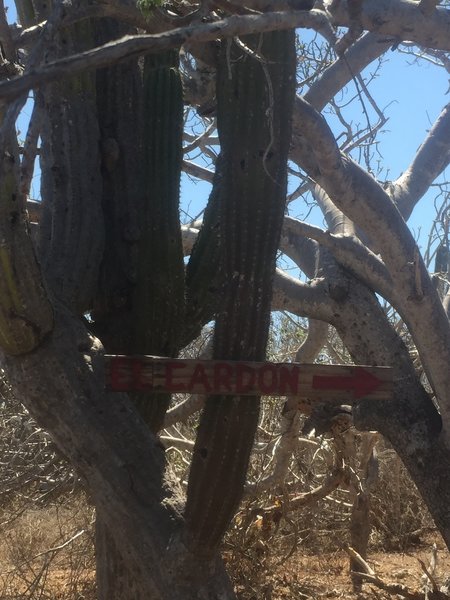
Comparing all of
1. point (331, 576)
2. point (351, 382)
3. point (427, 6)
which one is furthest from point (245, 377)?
point (331, 576)

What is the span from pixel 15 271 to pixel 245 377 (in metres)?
1.06

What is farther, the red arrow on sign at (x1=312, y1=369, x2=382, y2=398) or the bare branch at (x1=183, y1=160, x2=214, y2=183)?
the bare branch at (x1=183, y1=160, x2=214, y2=183)

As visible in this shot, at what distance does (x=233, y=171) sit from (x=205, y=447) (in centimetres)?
126

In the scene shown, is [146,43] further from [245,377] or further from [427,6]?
[427,6]

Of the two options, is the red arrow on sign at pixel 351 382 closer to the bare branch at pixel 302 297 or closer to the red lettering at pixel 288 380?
the red lettering at pixel 288 380

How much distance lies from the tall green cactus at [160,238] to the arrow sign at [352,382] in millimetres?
1056

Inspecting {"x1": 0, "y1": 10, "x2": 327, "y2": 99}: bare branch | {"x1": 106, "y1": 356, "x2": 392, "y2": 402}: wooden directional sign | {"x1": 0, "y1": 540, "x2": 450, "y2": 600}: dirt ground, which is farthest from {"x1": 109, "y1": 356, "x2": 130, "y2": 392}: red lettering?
{"x1": 0, "y1": 540, "x2": 450, "y2": 600}: dirt ground

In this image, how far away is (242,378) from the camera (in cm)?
379

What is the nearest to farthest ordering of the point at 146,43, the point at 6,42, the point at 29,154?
1. the point at 146,43
2. the point at 29,154
3. the point at 6,42

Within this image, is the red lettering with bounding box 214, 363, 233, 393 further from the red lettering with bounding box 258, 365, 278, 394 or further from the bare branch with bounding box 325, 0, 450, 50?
the bare branch with bounding box 325, 0, 450, 50

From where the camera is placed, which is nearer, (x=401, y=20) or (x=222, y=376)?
(x=222, y=376)

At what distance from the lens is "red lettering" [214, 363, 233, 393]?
12.4 ft

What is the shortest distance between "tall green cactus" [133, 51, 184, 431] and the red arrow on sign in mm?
→ 1055

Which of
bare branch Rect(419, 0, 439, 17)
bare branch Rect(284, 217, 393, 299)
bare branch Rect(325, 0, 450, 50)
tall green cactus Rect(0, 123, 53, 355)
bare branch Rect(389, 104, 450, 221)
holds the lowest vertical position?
tall green cactus Rect(0, 123, 53, 355)
